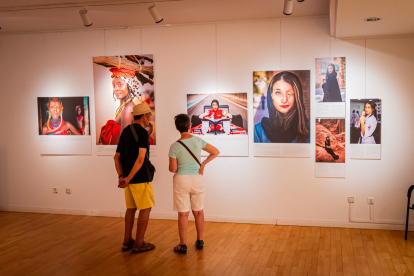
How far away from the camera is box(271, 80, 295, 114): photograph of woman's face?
23.2 feet

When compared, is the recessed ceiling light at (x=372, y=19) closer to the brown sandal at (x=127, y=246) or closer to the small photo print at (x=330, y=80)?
the small photo print at (x=330, y=80)

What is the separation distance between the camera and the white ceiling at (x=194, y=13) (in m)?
5.63

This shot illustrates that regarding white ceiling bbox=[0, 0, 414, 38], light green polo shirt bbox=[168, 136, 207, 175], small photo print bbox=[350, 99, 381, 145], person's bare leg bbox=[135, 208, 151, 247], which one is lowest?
person's bare leg bbox=[135, 208, 151, 247]

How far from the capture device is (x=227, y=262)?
5.31 m

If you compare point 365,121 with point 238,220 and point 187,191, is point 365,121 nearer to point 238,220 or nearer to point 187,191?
point 238,220

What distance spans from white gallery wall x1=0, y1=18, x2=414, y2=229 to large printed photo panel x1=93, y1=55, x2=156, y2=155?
0.44ft

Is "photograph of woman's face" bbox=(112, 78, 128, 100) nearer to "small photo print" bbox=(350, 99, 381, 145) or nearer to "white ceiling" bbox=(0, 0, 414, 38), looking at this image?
"white ceiling" bbox=(0, 0, 414, 38)

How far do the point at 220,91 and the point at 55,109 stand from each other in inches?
124

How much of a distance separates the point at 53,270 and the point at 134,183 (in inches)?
53.9

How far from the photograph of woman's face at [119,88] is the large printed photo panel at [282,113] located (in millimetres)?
2284

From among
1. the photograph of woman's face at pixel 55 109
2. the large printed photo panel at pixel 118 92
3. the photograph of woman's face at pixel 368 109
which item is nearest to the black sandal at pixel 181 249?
the large printed photo panel at pixel 118 92

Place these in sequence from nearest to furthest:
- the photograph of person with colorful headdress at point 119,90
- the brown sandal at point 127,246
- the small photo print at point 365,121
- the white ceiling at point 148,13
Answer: the brown sandal at point 127,246 → the white ceiling at point 148,13 → the small photo print at point 365,121 → the photograph of person with colorful headdress at point 119,90

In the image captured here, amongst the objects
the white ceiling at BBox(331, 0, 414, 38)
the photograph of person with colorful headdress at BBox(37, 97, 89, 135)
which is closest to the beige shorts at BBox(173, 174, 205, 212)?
the white ceiling at BBox(331, 0, 414, 38)

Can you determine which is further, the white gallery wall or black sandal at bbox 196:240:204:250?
the white gallery wall
